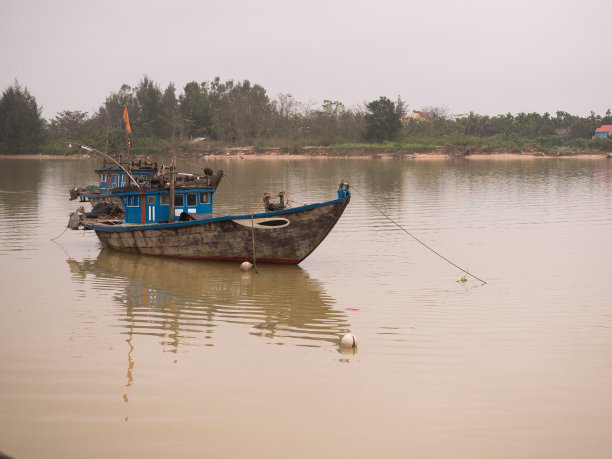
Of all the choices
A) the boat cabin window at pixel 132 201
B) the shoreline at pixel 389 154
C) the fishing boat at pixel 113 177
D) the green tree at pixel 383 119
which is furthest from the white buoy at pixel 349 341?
the green tree at pixel 383 119

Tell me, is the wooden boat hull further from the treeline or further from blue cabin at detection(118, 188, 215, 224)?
the treeline

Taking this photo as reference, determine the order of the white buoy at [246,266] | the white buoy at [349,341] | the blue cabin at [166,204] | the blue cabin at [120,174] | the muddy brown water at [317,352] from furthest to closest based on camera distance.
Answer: the blue cabin at [120,174] → the blue cabin at [166,204] → the white buoy at [246,266] → the white buoy at [349,341] → the muddy brown water at [317,352]

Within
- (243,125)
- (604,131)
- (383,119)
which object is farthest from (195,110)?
(604,131)

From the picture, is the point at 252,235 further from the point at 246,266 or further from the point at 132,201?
the point at 132,201

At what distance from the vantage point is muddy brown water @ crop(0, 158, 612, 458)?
25.9 ft

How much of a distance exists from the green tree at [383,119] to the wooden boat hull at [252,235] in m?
70.8

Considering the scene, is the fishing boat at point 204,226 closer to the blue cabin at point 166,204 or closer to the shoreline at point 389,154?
the blue cabin at point 166,204

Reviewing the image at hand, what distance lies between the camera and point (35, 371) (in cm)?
991

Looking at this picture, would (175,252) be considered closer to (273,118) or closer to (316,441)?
(316,441)

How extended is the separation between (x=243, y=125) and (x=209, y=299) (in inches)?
3320

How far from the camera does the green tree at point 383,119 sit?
8712 cm

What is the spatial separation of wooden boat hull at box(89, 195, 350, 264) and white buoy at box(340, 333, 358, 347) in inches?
258

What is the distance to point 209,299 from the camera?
1477 centimetres

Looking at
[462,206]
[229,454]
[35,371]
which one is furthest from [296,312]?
[462,206]
